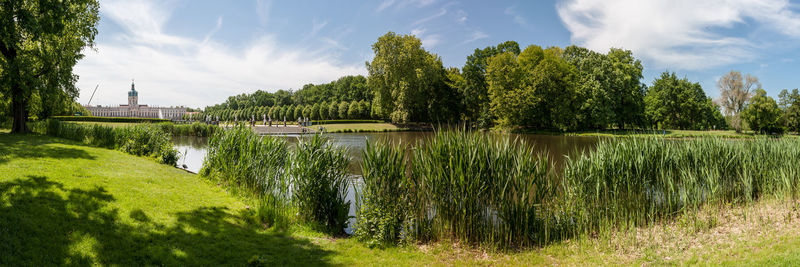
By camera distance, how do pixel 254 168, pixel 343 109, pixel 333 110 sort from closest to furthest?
pixel 254 168 < pixel 343 109 < pixel 333 110

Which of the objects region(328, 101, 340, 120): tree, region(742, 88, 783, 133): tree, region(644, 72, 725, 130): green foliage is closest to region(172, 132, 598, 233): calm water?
region(742, 88, 783, 133): tree

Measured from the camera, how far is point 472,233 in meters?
6.88

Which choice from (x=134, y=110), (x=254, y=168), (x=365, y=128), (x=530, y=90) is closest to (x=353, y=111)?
(x=365, y=128)

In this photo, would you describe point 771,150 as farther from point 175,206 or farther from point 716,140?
point 175,206

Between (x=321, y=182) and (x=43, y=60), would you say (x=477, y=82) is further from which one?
(x=321, y=182)

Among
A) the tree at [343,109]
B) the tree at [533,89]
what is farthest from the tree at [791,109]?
the tree at [343,109]

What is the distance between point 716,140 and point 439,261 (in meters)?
Answer: 9.48

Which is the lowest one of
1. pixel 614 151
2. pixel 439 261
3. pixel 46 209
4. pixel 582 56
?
pixel 439 261

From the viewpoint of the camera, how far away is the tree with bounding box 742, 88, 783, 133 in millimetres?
44938

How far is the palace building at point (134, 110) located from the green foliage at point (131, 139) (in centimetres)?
13171

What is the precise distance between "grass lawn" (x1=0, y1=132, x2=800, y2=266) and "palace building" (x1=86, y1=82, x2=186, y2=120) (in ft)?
486

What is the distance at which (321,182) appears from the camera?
7984mm

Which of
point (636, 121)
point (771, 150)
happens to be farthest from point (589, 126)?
Answer: point (771, 150)

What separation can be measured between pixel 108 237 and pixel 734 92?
73.2 meters
